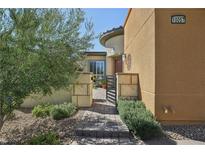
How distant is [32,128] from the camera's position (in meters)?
8.49

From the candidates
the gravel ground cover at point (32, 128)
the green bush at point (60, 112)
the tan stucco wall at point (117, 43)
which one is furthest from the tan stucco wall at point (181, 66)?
the tan stucco wall at point (117, 43)

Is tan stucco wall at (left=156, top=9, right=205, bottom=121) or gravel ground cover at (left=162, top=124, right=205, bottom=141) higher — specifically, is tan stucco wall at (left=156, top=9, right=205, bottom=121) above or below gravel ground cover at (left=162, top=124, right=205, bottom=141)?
above

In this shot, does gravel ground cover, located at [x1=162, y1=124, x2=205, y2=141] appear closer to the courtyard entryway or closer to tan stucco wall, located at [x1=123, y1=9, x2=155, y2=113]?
tan stucco wall, located at [x1=123, y1=9, x2=155, y2=113]

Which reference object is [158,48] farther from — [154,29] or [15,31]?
[15,31]

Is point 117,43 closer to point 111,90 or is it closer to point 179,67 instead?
point 111,90

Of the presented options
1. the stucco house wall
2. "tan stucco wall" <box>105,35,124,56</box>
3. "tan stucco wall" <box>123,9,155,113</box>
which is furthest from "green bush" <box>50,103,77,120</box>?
"tan stucco wall" <box>105,35,124,56</box>

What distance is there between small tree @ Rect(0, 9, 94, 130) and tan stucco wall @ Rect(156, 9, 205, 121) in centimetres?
256

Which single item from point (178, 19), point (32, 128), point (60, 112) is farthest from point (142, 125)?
point (32, 128)

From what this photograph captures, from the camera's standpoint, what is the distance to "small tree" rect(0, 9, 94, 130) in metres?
5.91

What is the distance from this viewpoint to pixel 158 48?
788cm

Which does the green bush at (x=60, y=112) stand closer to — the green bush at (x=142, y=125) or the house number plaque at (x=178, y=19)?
the green bush at (x=142, y=125)

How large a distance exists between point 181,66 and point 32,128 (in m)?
4.87
